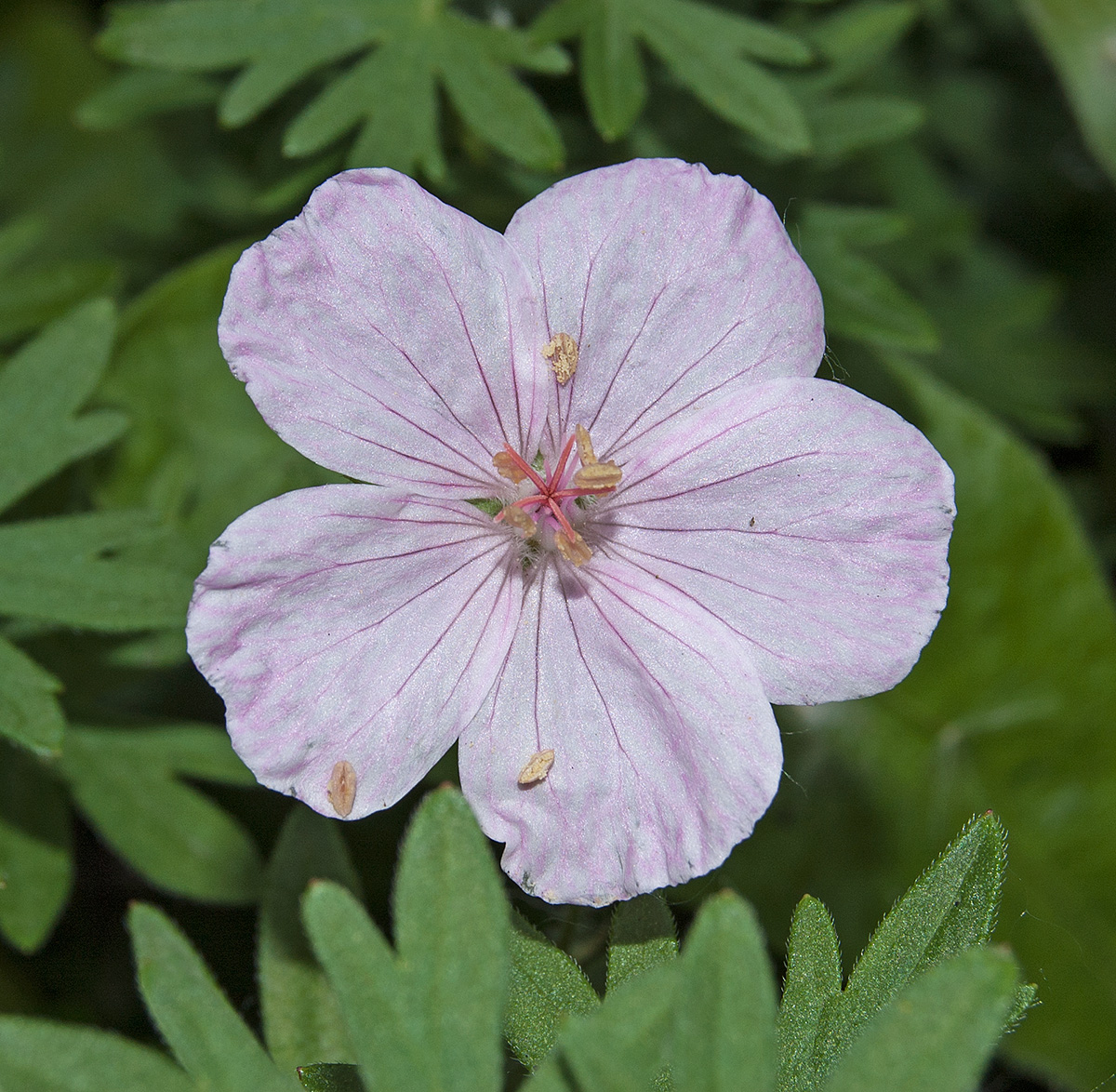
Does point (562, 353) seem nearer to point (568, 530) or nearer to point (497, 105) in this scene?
point (568, 530)

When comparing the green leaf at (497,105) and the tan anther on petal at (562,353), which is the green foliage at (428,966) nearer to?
the tan anther on petal at (562,353)

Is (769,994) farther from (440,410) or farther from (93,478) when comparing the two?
(93,478)

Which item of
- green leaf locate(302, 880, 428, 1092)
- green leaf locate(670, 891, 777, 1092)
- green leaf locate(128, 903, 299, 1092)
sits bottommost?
green leaf locate(128, 903, 299, 1092)

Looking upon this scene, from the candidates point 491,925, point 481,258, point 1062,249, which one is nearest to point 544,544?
point 481,258

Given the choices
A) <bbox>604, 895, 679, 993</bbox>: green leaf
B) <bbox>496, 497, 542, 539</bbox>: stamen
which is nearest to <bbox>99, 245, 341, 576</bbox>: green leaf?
<bbox>496, 497, 542, 539</bbox>: stamen

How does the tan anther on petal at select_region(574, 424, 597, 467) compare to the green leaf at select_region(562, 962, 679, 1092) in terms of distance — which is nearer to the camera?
the green leaf at select_region(562, 962, 679, 1092)

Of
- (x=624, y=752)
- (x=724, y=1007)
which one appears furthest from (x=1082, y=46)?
(x=724, y=1007)

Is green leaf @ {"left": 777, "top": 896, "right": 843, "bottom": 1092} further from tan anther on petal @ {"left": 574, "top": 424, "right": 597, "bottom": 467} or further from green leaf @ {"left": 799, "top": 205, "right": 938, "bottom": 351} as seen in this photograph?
green leaf @ {"left": 799, "top": 205, "right": 938, "bottom": 351}
